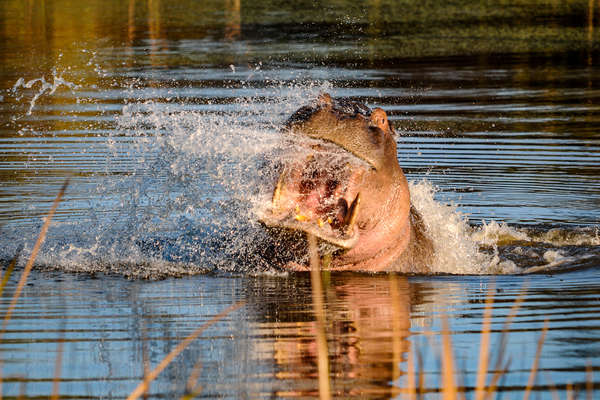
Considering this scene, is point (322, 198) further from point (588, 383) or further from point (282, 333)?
point (588, 383)

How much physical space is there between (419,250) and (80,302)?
2.27m

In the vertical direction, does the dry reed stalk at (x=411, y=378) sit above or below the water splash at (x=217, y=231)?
below

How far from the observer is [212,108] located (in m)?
12.8

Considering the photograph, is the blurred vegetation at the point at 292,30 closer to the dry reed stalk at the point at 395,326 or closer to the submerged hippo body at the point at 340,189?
the submerged hippo body at the point at 340,189

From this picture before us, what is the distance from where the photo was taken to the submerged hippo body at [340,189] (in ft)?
19.1

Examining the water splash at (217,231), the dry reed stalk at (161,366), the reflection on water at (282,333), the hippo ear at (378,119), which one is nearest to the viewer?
the dry reed stalk at (161,366)

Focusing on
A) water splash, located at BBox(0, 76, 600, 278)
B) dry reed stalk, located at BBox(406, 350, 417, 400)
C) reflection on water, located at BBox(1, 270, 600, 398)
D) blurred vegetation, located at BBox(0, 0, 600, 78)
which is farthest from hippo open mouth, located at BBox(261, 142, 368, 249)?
blurred vegetation, located at BBox(0, 0, 600, 78)

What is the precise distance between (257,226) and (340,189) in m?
0.85

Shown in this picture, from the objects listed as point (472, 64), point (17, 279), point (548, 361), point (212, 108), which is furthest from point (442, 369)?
point (472, 64)

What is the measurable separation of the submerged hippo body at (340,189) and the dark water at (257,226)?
0.18 metres

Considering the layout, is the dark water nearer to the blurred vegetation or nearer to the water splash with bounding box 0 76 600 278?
the water splash with bounding box 0 76 600 278

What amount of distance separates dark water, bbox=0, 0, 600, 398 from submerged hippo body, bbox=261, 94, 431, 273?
0.18 m

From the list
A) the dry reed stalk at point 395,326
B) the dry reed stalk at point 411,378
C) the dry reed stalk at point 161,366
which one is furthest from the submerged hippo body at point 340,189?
the dry reed stalk at point 411,378

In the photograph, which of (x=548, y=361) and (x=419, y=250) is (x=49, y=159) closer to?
(x=419, y=250)
